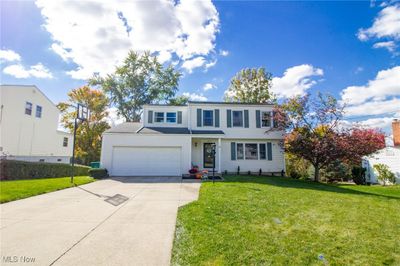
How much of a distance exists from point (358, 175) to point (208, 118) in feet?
38.9

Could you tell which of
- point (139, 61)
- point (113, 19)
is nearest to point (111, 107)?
point (139, 61)

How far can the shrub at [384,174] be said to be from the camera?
13992 mm

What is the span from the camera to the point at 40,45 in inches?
405

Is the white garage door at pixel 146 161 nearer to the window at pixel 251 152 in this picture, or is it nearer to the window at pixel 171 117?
the window at pixel 171 117

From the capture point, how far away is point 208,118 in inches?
638

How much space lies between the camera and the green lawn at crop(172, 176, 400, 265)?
3061mm

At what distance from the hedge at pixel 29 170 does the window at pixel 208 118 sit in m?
11.1

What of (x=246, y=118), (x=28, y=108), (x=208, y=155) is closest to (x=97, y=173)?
(x=208, y=155)

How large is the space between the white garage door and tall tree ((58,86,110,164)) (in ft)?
48.9

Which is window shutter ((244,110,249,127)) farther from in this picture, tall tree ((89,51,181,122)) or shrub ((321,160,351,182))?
tall tree ((89,51,181,122))

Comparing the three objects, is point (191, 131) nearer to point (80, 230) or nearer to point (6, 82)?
point (80, 230)

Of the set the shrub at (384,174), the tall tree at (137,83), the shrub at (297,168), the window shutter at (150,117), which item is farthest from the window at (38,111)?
the shrub at (384,174)

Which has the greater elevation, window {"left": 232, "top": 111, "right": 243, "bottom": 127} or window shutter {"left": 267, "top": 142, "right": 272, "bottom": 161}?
window {"left": 232, "top": 111, "right": 243, "bottom": 127}

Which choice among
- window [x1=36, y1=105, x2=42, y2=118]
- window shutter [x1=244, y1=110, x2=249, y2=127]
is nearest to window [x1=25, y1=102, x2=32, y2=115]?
window [x1=36, y1=105, x2=42, y2=118]
